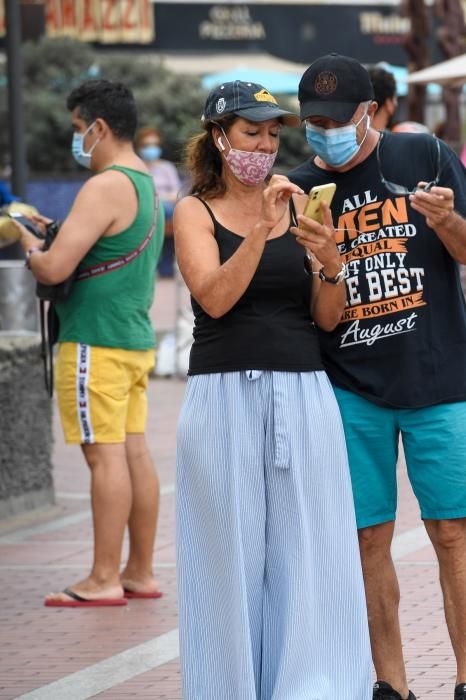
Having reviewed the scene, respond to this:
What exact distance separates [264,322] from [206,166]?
1.68ft

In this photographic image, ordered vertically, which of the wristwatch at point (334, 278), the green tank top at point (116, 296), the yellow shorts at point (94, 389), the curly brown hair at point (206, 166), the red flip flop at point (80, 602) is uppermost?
the curly brown hair at point (206, 166)

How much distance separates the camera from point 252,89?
4.52m

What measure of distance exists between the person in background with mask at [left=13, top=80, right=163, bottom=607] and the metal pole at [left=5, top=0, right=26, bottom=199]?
411 cm

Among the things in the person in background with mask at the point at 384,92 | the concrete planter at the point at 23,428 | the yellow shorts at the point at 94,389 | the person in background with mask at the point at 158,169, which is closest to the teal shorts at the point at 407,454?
the yellow shorts at the point at 94,389

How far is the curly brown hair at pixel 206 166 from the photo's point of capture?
182 inches

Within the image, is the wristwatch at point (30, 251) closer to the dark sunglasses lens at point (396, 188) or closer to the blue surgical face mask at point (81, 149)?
the blue surgical face mask at point (81, 149)

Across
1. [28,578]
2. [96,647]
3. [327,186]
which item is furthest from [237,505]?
[28,578]

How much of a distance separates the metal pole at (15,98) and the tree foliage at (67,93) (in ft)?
50.4

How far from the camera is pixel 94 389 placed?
6625mm

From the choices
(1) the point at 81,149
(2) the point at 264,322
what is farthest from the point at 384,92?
(2) the point at 264,322

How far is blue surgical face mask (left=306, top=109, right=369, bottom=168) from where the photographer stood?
457 centimetres

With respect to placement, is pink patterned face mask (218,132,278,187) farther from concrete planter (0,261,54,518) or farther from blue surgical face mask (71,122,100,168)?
concrete planter (0,261,54,518)

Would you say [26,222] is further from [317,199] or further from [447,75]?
[447,75]

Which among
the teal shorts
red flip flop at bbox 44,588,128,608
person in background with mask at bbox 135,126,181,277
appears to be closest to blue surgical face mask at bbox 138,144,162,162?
person in background with mask at bbox 135,126,181,277
